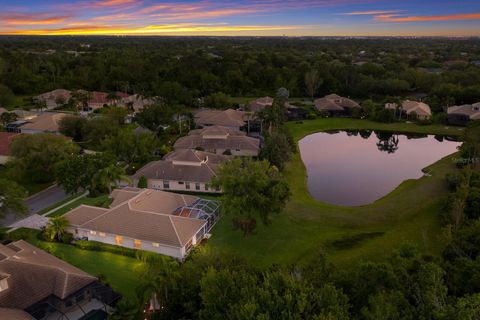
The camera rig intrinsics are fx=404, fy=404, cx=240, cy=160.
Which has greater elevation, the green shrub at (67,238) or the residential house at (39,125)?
the residential house at (39,125)

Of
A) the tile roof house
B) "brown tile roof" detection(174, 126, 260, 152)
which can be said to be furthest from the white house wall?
Result: the tile roof house

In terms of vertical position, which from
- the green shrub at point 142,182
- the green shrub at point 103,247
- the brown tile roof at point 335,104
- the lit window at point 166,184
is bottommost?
the green shrub at point 103,247

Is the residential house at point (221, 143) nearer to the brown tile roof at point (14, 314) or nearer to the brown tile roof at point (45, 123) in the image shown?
the brown tile roof at point (45, 123)

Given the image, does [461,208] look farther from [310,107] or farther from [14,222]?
[310,107]

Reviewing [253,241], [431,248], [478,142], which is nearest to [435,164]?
[478,142]

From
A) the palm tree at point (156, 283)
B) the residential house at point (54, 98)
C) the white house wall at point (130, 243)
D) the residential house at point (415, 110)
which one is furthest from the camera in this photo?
the residential house at point (54, 98)

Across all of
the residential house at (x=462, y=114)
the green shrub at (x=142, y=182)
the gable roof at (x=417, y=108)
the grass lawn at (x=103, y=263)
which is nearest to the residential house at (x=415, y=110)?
the gable roof at (x=417, y=108)
